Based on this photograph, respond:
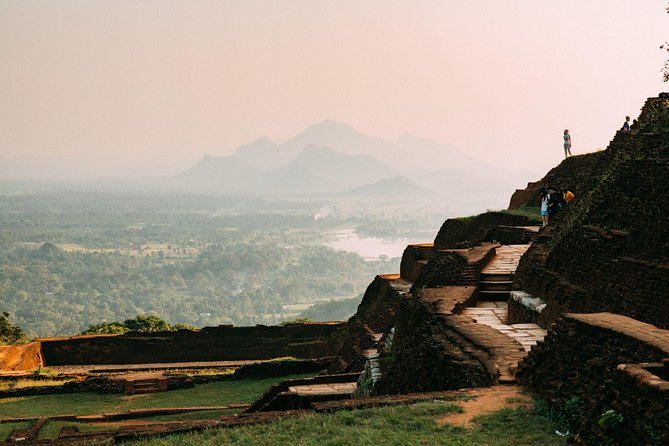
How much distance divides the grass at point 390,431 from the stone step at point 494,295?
22.8ft

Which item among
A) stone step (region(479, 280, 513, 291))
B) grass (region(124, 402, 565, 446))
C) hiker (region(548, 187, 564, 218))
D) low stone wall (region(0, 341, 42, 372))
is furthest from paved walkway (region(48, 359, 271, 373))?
grass (region(124, 402, 565, 446))

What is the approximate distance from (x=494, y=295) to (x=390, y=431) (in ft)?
26.2

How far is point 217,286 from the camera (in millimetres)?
177875

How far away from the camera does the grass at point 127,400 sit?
2017 cm

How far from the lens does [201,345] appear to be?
30844 millimetres

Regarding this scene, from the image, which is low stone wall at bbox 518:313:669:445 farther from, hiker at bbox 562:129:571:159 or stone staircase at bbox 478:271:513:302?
hiker at bbox 562:129:571:159

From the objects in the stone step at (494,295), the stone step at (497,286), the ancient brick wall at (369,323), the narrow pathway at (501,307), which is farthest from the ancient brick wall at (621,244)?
the ancient brick wall at (369,323)

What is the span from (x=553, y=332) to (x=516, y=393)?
755 mm

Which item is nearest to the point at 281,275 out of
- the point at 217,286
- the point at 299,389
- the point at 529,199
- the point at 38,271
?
the point at 217,286

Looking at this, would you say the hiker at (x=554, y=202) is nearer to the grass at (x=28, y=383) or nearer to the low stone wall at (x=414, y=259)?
the low stone wall at (x=414, y=259)

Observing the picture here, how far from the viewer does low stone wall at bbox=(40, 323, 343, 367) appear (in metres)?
29.7

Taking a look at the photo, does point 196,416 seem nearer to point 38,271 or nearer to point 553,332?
point 553,332

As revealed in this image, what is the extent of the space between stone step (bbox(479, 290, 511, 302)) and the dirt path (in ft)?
21.1

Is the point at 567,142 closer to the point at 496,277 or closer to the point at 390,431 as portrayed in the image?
the point at 496,277
